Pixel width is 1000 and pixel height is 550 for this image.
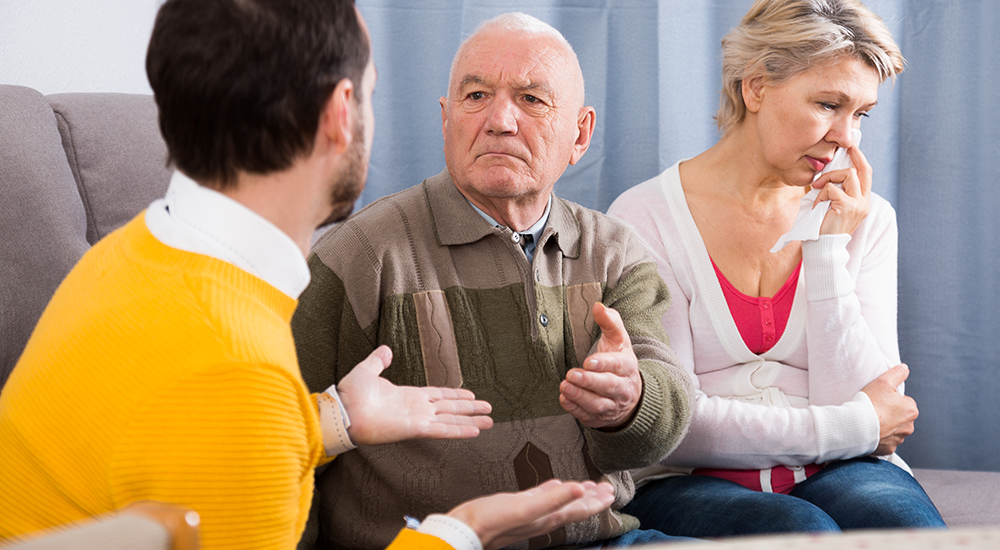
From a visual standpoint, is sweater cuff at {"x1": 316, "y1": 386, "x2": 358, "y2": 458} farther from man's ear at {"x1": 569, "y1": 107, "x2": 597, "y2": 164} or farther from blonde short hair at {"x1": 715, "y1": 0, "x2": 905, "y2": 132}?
blonde short hair at {"x1": 715, "y1": 0, "x2": 905, "y2": 132}

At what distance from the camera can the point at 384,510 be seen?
1085 mm

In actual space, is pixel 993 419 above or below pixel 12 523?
below

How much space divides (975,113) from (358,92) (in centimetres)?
152

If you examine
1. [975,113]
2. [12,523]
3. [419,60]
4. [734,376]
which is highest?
[419,60]

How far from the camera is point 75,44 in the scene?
158cm

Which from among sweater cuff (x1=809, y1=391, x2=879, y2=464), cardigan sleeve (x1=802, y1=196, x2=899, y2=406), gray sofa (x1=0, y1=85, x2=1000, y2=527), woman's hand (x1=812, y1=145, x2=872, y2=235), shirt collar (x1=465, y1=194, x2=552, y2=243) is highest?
gray sofa (x1=0, y1=85, x2=1000, y2=527)

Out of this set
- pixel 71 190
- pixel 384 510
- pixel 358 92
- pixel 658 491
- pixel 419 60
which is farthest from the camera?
pixel 419 60

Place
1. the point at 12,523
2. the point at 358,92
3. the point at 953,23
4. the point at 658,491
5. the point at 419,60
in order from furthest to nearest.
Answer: the point at 419,60 < the point at 953,23 < the point at 658,491 < the point at 358,92 < the point at 12,523

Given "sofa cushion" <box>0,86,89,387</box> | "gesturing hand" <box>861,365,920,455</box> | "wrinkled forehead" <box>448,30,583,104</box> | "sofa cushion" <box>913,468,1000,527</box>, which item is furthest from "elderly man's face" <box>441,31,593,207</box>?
"sofa cushion" <box>913,468,1000,527</box>

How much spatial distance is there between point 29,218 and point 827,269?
1.27m

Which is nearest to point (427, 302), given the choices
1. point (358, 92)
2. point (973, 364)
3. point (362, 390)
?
point (362, 390)

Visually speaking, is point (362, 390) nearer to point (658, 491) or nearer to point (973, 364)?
point (658, 491)

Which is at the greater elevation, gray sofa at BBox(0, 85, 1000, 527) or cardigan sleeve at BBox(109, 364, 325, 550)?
gray sofa at BBox(0, 85, 1000, 527)

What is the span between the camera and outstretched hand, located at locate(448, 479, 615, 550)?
789mm
